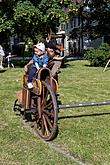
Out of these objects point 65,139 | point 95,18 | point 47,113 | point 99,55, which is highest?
point 47,113

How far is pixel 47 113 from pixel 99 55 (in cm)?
1935

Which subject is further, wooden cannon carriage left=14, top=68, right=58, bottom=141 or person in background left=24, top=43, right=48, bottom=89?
person in background left=24, top=43, right=48, bottom=89

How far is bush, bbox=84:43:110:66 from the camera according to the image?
86.4ft

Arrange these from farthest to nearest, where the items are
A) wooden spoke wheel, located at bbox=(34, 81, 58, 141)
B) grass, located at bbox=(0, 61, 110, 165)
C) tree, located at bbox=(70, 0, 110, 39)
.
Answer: tree, located at bbox=(70, 0, 110, 39) < wooden spoke wheel, located at bbox=(34, 81, 58, 141) < grass, located at bbox=(0, 61, 110, 165)

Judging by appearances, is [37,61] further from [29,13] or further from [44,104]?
[29,13]

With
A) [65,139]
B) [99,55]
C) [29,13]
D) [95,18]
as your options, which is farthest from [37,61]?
[95,18]

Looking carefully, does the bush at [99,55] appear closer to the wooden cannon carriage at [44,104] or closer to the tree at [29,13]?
the tree at [29,13]

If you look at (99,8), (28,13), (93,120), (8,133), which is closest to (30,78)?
(8,133)

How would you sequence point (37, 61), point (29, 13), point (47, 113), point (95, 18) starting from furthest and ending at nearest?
point (95, 18) < point (29, 13) < point (37, 61) < point (47, 113)

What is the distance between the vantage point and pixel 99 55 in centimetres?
2636

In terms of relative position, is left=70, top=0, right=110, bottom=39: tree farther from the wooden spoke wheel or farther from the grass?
the wooden spoke wheel

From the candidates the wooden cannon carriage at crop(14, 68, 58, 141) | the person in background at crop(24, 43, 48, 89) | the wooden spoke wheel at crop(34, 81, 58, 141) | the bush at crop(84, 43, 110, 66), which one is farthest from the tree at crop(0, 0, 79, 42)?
the wooden spoke wheel at crop(34, 81, 58, 141)

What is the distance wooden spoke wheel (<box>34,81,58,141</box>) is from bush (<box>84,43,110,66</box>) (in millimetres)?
18850

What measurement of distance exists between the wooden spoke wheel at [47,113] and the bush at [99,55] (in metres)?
18.9
